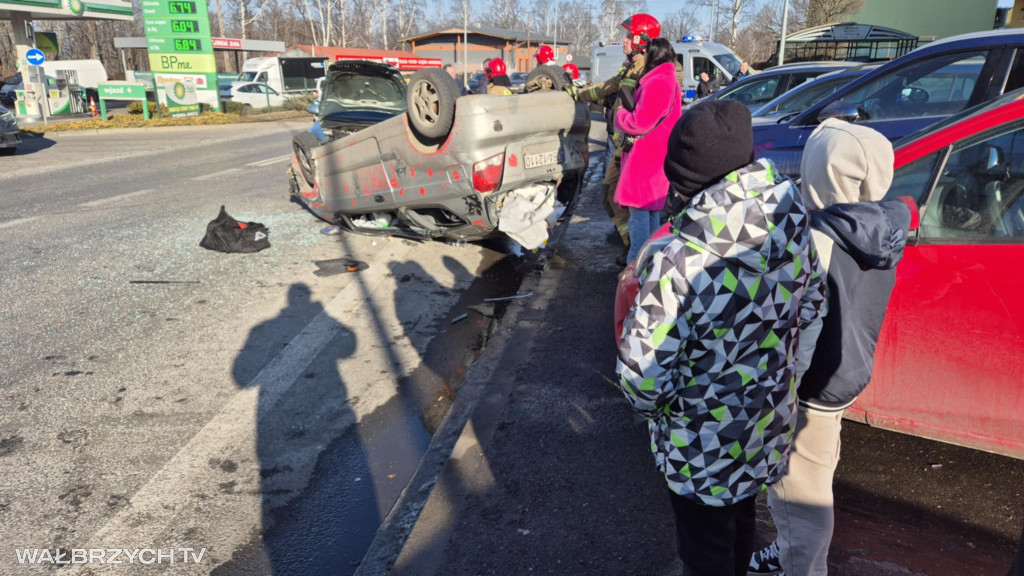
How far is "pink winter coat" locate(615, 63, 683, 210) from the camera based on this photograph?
4.83 meters

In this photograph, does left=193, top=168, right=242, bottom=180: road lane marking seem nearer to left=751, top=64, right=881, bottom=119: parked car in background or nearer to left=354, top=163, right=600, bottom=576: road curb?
left=354, top=163, right=600, bottom=576: road curb

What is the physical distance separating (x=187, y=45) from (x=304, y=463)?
24502 millimetres

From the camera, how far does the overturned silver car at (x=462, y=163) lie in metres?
5.43

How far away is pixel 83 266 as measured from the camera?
644 cm

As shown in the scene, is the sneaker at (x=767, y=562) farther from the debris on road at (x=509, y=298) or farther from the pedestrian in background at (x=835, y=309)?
the debris on road at (x=509, y=298)

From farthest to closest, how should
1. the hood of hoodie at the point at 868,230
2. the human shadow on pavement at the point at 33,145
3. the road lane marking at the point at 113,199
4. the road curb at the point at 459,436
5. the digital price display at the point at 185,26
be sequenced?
the digital price display at the point at 185,26
the human shadow on pavement at the point at 33,145
the road lane marking at the point at 113,199
the road curb at the point at 459,436
the hood of hoodie at the point at 868,230

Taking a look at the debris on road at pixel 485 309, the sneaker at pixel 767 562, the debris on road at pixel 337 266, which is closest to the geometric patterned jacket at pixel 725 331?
the sneaker at pixel 767 562

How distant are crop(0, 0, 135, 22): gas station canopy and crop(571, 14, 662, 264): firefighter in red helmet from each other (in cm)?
2384

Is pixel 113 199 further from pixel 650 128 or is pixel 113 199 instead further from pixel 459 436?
pixel 459 436

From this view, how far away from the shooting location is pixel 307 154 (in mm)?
7418

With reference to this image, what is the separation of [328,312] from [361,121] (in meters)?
3.47

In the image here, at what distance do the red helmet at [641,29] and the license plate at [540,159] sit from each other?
3.60 feet

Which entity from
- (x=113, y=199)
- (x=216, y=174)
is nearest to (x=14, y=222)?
(x=113, y=199)
